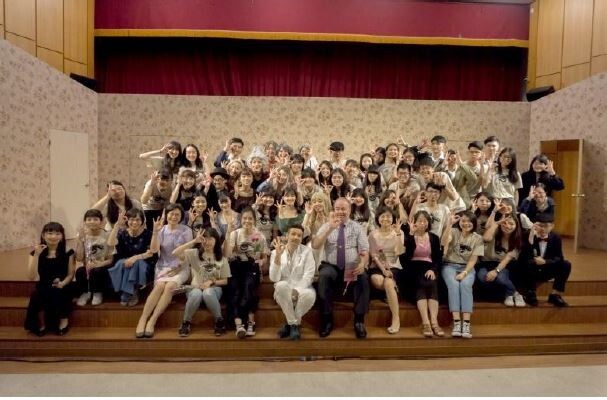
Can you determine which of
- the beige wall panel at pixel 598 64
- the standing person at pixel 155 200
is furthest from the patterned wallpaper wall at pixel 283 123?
the standing person at pixel 155 200

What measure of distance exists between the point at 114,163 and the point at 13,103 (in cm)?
190

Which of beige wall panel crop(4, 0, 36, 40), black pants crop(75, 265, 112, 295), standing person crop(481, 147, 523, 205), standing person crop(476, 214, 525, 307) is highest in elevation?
beige wall panel crop(4, 0, 36, 40)

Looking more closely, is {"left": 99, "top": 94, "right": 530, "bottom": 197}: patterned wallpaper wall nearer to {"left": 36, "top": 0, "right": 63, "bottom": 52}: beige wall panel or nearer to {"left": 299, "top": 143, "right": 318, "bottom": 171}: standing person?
{"left": 36, "top": 0, "right": 63, "bottom": 52}: beige wall panel

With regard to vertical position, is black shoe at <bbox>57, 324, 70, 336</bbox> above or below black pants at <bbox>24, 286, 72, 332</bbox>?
below

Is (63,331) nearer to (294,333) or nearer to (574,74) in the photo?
(294,333)

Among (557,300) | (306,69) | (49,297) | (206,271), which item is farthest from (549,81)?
(49,297)

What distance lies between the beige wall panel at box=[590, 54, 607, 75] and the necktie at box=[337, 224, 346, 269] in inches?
194

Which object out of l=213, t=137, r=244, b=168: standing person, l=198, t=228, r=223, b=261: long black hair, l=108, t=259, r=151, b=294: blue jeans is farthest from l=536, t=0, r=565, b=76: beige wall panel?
l=108, t=259, r=151, b=294: blue jeans

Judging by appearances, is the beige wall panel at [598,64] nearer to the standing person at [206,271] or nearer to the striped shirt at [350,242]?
the striped shirt at [350,242]

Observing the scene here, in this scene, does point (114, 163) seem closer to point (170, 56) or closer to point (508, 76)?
point (170, 56)

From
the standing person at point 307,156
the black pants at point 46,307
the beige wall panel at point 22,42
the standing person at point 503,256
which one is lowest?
the black pants at point 46,307

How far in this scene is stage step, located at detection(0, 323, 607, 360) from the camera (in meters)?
3.51

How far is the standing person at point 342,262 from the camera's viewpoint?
368 cm

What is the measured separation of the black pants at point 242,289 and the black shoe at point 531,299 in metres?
2.30
